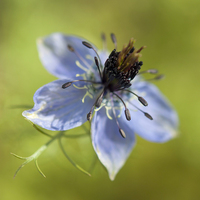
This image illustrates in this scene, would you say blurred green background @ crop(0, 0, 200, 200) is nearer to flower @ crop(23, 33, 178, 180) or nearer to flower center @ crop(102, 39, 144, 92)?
flower @ crop(23, 33, 178, 180)

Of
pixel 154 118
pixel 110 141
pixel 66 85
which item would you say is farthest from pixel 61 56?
pixel 154 118

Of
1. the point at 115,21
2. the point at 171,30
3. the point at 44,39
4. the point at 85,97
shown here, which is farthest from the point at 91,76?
the point at 171,30

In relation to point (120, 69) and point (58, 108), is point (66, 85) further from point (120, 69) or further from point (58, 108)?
point (120, 69)

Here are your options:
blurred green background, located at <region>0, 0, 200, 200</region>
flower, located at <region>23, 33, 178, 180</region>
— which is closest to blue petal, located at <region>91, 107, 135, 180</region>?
flower, located at <region>23, 33, 178, 180</region>

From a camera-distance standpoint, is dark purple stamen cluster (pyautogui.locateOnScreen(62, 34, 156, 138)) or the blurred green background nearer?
dark purple stamen cluster (pyautogui.locateOnScreen(62, 34, 156, 138))

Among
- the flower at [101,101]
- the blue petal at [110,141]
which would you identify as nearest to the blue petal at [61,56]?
the flower at [101,101]

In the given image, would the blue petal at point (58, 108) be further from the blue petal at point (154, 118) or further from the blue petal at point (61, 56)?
the blue petal at point (154, 118)
